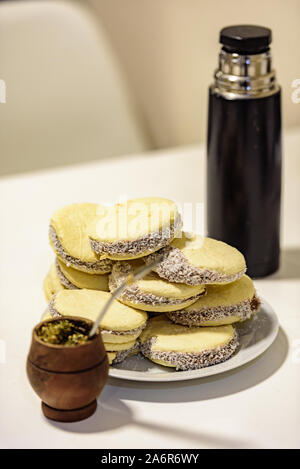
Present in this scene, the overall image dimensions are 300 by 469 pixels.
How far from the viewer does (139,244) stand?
0.72 m

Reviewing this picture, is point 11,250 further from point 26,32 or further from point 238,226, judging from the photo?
point 26,32

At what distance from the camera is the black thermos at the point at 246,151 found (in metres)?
0.91

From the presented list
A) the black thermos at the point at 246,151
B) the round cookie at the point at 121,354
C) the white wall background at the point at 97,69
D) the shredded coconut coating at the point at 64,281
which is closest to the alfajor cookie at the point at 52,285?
the shredded coconut coating at the point at 64,281

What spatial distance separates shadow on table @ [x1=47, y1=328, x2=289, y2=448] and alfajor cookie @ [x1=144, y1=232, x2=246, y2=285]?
0.10 m

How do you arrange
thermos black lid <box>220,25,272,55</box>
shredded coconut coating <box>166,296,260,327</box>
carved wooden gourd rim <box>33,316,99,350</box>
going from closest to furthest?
carved wooden gourd rim <box>33,316,99,350</box>
shredded coconut coating <box>166,296,260,327</box>
thermos black lid <box>220,25,272,55</box>

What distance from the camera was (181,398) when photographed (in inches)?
28.4

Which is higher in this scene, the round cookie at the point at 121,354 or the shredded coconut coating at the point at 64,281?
the shredded coconut coating at the point at 64,281

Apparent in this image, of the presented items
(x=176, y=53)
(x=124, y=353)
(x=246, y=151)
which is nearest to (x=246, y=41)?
(x=246, y=151)

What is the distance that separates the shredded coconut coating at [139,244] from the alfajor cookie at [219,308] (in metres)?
0.07

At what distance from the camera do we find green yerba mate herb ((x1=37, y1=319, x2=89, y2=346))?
2.14 ft

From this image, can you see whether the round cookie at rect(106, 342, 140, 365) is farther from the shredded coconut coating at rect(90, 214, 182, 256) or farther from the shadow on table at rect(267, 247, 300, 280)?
the shadow on table at rect(267, 247, 300, 280)

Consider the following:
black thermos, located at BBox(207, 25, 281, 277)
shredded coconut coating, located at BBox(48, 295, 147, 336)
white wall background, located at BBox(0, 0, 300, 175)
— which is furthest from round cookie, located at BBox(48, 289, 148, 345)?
white wall background, located at BBox(0, 0, 300, 175)

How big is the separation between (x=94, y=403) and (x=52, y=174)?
2.23ft

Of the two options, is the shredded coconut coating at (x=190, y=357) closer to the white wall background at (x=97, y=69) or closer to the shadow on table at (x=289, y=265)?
the shadow on table at (x=289, y=265)
